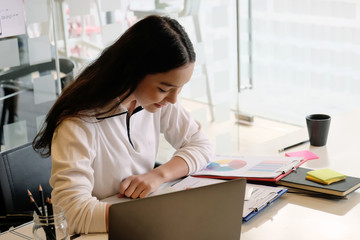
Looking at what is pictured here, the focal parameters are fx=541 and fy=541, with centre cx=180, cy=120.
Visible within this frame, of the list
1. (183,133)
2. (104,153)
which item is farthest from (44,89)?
(104,153)

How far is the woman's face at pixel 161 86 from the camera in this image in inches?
57.2

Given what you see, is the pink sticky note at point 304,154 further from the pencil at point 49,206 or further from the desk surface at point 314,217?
the pencil at point 49,206

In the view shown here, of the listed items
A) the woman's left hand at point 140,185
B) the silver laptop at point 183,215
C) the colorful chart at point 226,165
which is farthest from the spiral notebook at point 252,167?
the silver laptop at point 183,215

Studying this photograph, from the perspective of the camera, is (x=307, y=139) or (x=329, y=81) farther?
(x=329, y=81)

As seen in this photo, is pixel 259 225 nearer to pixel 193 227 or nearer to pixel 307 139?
pixel 193 227

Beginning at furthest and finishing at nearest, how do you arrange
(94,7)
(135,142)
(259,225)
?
(94,7) < (135,142) < (259,225)

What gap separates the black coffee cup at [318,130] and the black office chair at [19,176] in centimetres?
93

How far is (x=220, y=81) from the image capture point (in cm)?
351

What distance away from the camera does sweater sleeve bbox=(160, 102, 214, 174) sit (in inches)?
69.0

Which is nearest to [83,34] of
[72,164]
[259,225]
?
[72,164]

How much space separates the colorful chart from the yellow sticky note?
0.23 metres

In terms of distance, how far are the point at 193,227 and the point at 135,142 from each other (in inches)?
23.0

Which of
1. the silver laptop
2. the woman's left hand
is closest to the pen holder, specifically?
the silver laptop

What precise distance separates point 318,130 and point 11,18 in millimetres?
Answer: 1440
